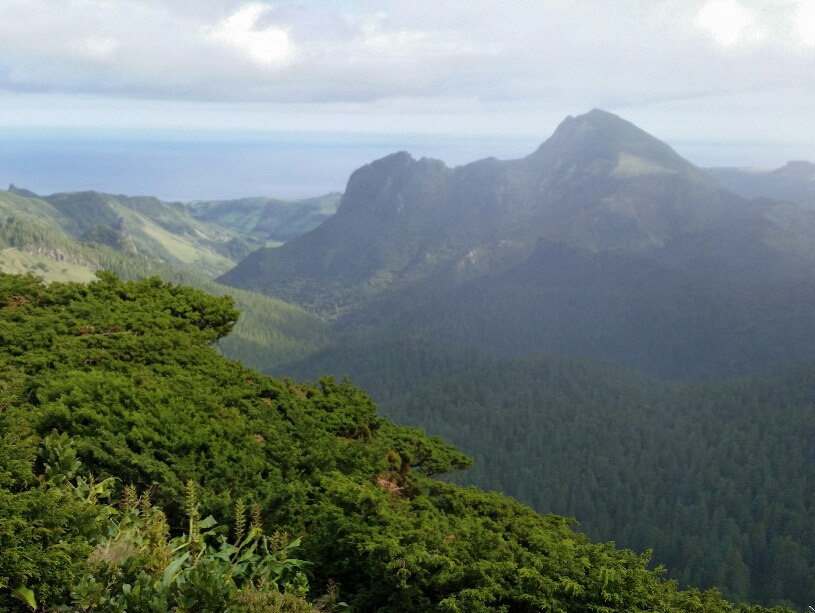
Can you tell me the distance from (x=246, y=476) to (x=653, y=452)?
11760cm

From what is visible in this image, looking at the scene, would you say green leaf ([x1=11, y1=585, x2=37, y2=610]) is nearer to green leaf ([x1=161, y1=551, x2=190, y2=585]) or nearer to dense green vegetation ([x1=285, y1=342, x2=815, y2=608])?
green leaf ([x1=161, y1=551, x2=190, y2=585])

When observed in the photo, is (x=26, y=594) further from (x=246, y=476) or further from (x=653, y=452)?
(x=653, y=452)

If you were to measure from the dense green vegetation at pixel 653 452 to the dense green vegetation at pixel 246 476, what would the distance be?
63996 mm

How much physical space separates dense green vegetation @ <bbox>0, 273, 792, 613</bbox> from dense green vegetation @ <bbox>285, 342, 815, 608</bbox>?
64.0 metres

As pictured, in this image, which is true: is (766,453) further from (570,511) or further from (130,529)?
(130,529)

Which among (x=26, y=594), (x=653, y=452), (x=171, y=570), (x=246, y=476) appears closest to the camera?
(x=26, y=594)

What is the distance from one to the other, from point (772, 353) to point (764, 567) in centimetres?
12754

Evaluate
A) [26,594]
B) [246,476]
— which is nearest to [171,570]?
[26,594]

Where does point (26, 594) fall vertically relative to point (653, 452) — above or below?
above

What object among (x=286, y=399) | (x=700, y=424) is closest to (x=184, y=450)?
(x=286, y=399)

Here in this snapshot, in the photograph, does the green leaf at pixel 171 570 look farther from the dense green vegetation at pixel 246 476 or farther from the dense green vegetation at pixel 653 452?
the dense green vegetation at pixel 653 452

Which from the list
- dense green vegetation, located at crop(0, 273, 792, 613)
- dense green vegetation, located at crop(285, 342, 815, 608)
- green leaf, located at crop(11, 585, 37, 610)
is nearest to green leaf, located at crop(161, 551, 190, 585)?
dense green vegetation, located at crop(0, 273, 792, 613)

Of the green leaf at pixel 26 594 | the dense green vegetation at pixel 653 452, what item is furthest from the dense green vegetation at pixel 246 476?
the dense green vegetation at pixel 653 452

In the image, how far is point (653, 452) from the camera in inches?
4774
